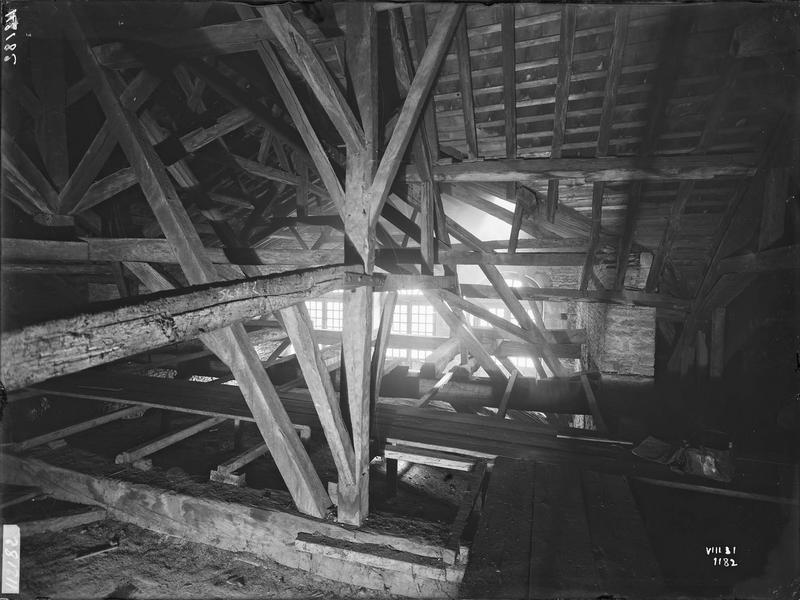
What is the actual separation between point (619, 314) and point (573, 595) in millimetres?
4266

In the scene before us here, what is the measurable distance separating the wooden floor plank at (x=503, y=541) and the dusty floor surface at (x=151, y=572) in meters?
0.78

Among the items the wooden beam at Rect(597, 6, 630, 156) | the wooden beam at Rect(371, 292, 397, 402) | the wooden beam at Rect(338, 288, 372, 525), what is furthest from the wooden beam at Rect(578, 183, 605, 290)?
the wooden beam at Rect(338, 288, 372, 525)

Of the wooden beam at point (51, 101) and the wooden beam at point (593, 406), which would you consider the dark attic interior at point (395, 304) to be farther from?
the wooden beam at point (593, 406)

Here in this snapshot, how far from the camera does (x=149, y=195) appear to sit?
2.28 m

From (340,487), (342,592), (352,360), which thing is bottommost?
(342,592)

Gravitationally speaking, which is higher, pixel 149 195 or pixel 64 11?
pixel 64 11

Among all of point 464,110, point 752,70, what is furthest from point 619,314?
point 464,110

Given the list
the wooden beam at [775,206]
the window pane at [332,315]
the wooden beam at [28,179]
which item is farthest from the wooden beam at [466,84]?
the window pane at [332,315]

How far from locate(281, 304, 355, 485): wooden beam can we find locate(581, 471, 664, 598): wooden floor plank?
4.97ft

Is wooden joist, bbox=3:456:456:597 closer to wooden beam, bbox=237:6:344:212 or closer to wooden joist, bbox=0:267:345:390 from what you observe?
wooden joist, bbox=0:267:345:390

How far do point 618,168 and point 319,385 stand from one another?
3292 mm

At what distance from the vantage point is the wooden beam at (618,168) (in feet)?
11.0

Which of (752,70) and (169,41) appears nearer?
(169,41)

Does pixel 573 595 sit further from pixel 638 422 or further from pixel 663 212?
pixel 663 212
